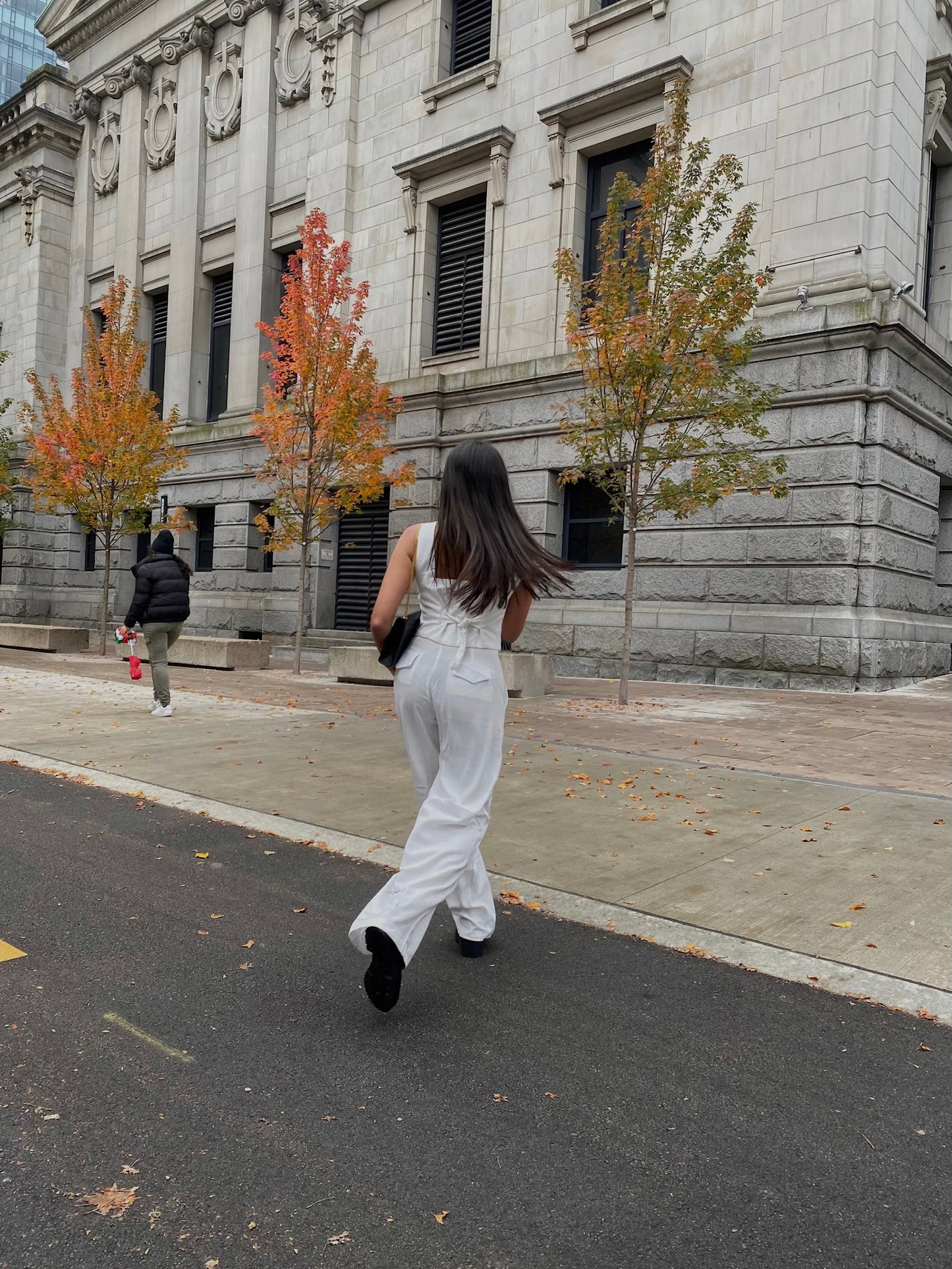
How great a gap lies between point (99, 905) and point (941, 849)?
15.0 ft

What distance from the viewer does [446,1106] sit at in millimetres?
2779

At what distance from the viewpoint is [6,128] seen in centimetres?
3219

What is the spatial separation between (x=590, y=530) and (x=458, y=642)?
15.4 metres

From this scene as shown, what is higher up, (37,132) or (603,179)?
(37,132)

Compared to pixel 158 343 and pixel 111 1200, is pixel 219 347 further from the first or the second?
pixel 111 1200

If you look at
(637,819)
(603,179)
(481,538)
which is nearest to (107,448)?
(603,179)

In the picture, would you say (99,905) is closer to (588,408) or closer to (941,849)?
(941,849)

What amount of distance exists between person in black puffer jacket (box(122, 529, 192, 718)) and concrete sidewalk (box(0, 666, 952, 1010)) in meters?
0.51

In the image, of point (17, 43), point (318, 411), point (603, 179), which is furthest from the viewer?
point (17, 43)

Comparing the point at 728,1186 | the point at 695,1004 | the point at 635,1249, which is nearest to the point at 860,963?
the point at 695,1004

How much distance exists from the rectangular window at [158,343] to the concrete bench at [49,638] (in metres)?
8.39

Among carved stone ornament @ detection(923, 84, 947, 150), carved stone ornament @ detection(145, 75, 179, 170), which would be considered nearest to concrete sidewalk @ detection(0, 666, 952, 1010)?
carved stone ornament @ detection(923, 84, 947, 150)

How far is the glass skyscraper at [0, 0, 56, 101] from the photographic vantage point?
311ft

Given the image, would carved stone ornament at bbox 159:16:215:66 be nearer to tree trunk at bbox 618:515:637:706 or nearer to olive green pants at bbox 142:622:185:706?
tree trunk at bbox 618:515:637:706
